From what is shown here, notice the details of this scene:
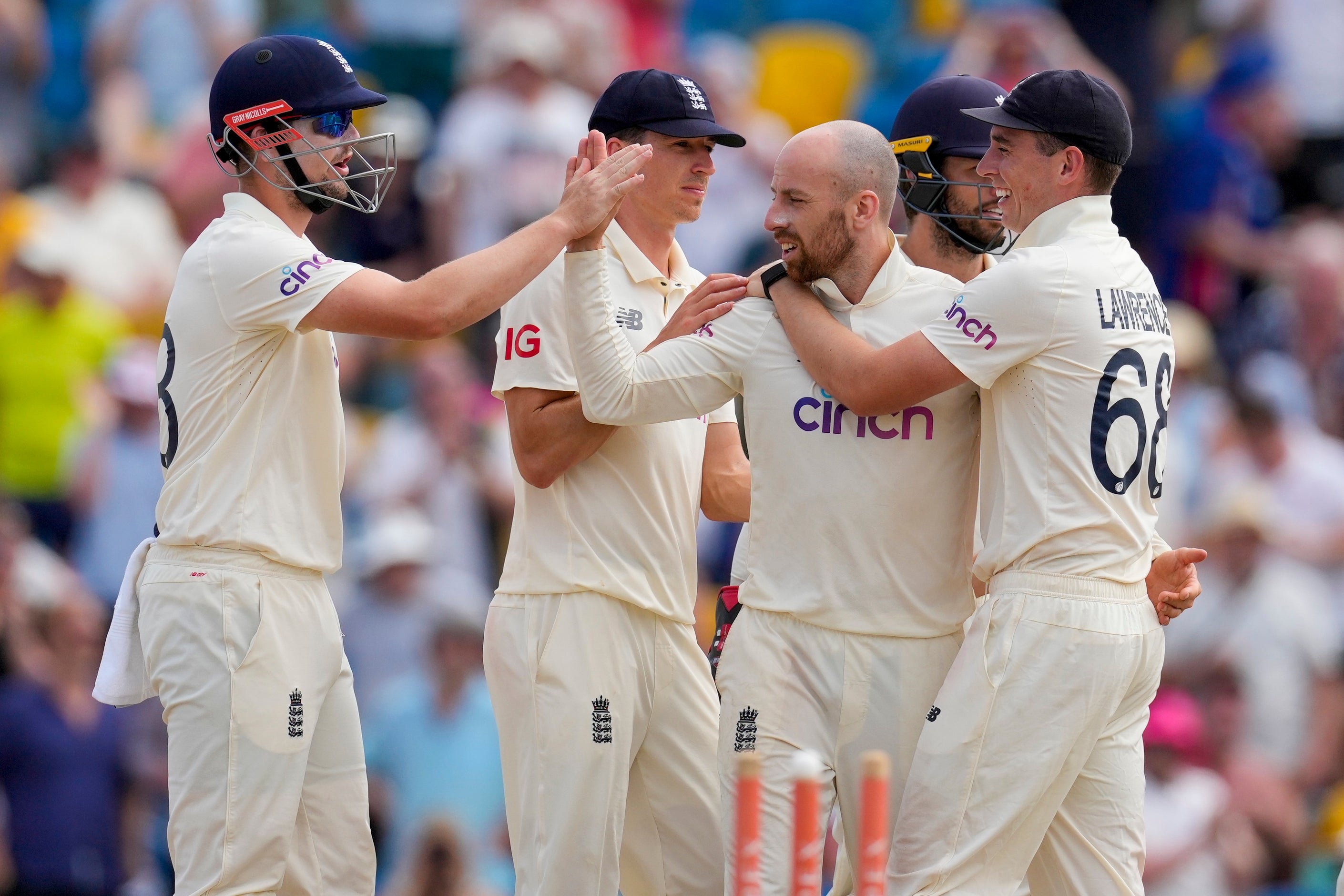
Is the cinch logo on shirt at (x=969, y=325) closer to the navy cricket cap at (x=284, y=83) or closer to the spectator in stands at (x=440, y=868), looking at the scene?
the navy cricket cap at (x=284, y=83)

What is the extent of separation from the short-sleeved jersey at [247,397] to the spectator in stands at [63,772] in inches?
181

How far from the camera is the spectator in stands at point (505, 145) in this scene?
1241 cm

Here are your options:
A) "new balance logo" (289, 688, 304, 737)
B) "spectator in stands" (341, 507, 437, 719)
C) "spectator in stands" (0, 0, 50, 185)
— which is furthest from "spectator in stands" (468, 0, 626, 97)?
"new balance logo" (289, 688, 304, 737)

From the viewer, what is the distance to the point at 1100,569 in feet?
17.6

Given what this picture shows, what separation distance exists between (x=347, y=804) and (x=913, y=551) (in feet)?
6.32

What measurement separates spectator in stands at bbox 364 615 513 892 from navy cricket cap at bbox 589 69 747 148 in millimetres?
4378

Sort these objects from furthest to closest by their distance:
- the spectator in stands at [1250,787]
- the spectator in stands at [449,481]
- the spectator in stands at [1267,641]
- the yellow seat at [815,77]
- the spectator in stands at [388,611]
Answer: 1. the yellow seat at [815,77]
2. the spectator in stands at [449,481]
3. the spectator in stands at [388,611]
4. the spectator in stands at [1267,641]
5. the spectator in stands at [1250,787]

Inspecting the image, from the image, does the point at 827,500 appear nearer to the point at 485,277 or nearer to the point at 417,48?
the point at 485,277

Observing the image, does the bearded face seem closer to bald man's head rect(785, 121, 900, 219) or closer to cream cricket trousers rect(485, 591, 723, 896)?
bald man's head rect(785, 121, 900, 219)

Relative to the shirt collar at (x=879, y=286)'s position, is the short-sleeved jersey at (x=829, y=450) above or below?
below

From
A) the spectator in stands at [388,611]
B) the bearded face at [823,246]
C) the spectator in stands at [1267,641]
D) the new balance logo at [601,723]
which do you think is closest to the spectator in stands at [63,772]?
the spectator in stands at [388,611]

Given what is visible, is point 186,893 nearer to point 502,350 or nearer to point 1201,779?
point 502,350

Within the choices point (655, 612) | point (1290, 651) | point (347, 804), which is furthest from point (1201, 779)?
point (347, 804)

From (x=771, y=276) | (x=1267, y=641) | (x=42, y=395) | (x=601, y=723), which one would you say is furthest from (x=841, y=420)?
(x=42, y=395)
